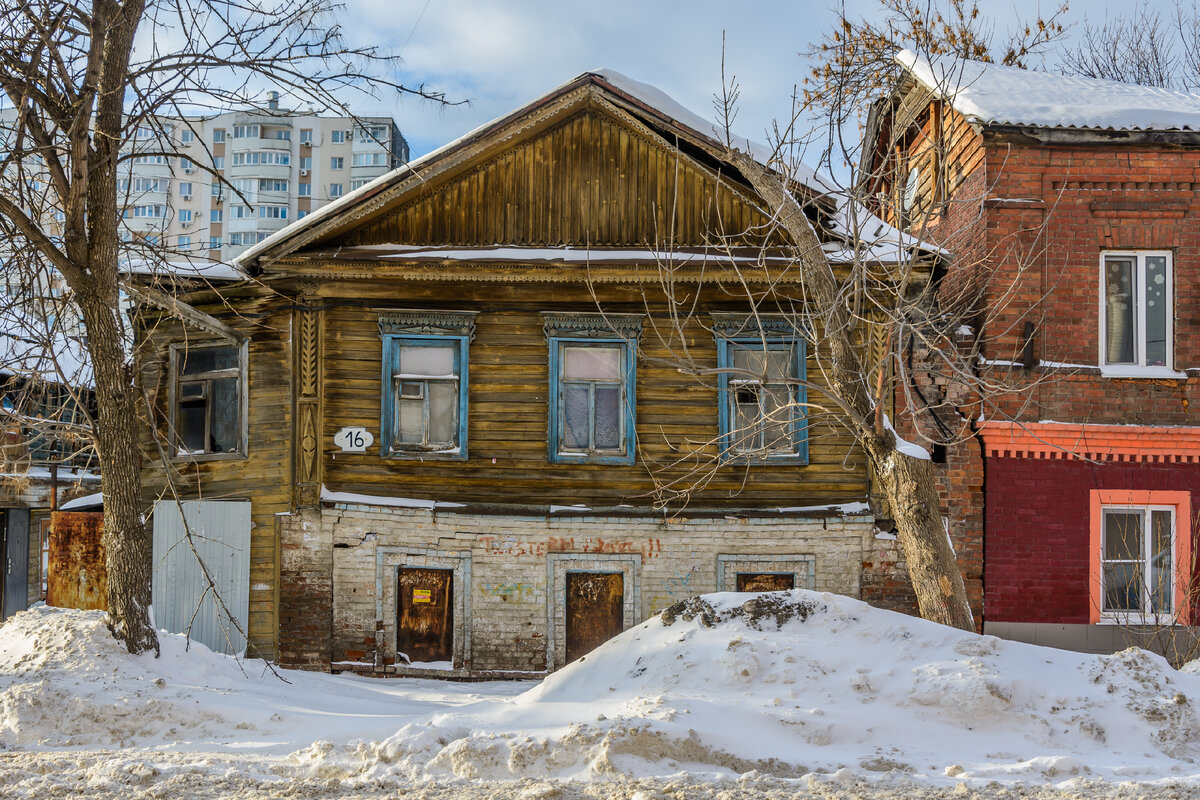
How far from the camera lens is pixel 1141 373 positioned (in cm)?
1120

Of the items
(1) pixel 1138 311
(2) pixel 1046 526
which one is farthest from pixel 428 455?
(1) pixel 1138 311

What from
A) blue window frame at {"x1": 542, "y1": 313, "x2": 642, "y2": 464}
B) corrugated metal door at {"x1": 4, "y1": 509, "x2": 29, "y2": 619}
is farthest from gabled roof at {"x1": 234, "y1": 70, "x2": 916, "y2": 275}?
corrugated metal door at {"x1": 4, "y1": 509, "x2": 29, "y2": 619}

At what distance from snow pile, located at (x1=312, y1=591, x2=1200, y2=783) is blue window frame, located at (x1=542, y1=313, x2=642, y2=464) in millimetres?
4511

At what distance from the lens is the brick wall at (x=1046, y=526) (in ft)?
35.9

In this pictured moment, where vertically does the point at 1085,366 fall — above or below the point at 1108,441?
above

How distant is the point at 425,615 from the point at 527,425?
8.64 ft

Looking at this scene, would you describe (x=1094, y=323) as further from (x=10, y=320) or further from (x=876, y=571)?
(x=10, y=320)

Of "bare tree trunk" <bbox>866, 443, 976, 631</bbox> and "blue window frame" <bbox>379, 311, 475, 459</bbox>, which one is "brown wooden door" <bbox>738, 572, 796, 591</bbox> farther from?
"blue window frame" <bbox>379, 311, 475, 459</bbox>

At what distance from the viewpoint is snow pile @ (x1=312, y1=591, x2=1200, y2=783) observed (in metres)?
5.19

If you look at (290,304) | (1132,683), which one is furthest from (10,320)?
(1132,683)

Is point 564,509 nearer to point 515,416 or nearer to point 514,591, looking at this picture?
point 514,591

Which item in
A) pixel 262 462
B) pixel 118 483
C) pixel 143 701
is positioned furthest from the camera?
pixel 262 462

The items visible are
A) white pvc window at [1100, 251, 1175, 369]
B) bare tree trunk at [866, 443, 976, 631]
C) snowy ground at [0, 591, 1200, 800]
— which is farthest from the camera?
white pvc window at [1100, 251, 1175, 369]

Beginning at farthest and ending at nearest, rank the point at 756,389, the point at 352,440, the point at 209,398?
1. the point at 209,398
2. the point at 756,389
3. the point at 352,440
